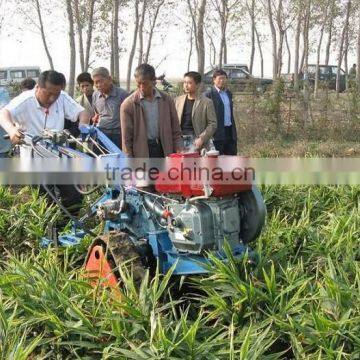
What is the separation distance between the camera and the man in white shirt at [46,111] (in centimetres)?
461

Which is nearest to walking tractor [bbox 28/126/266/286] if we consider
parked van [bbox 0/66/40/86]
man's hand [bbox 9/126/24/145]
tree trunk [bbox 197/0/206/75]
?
man's hand [bbox 9/126/24/145]

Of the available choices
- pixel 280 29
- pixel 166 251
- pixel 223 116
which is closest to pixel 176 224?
pixel 166 251

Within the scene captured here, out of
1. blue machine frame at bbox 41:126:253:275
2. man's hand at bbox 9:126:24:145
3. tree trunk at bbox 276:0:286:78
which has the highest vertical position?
tree trunk at bbox 276:0:286:78

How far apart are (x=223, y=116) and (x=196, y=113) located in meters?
1.03

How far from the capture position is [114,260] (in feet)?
11.4

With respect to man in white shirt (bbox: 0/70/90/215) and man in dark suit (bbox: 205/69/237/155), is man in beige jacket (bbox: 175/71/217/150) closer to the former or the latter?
man in dark suit (bbox: 205/69/237/155)

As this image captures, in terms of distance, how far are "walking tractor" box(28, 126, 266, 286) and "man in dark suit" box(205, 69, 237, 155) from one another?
10.9ft

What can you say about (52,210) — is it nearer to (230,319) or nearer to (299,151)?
(230,319)

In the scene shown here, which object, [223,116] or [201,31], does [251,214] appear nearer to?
[223,116]

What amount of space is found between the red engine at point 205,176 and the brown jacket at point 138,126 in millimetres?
1249

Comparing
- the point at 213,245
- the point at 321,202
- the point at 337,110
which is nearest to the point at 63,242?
the point at 213,245

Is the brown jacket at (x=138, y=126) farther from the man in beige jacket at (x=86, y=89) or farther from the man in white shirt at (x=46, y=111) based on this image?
the man in beige jacket at (x=86, y=89)

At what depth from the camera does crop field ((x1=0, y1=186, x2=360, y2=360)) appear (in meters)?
2.87

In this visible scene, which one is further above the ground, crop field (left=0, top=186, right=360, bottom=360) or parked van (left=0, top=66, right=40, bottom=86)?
parked van (left=0, top=66, right=40, bottom=86)
